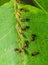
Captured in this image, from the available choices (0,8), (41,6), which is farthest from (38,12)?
(0,8)

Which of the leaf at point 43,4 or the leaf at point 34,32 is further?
the leaf at point 43,4

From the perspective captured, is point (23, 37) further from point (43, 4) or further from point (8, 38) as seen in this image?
point (43, 4)

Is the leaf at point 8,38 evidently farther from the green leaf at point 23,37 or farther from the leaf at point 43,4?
the leaf at point 43,4

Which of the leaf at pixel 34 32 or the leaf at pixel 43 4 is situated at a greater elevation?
the leaf at pixel 43 4

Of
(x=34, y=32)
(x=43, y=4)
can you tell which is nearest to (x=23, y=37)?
(x=34, y=32)

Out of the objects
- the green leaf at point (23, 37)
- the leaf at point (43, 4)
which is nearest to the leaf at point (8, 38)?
the green leaf at point (23, 37)

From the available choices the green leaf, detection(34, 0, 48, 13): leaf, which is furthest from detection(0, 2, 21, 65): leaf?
detection(34, 0, 48, 13): leaf

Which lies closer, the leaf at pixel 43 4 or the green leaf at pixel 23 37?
the green leaf at pixel 23 37

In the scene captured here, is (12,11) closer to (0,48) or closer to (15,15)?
(15,15)

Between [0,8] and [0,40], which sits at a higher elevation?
[0,8]
